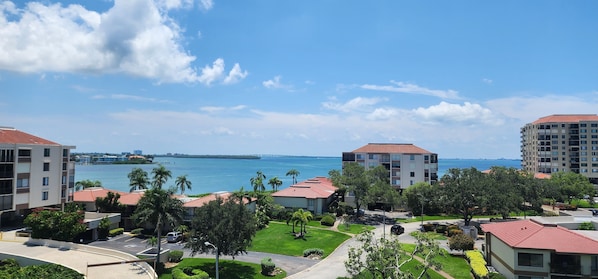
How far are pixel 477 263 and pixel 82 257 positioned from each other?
42842 millimetres

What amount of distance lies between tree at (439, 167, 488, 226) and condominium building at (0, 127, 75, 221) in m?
64.5

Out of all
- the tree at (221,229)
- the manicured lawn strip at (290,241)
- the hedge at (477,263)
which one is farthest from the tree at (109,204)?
the hedge at (477,263)

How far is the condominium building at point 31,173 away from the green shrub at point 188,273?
103 feet

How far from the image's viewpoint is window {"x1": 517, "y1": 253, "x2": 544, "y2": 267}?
3594 centimetres

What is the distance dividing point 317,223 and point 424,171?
147 ft

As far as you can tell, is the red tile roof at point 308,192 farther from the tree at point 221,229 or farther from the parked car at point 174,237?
the tree at point 221,229

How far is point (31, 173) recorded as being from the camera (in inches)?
2256

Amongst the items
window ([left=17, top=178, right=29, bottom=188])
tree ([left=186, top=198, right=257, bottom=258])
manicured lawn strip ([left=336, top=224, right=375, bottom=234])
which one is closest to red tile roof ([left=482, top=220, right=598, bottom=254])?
manicured lawn strip ([left=336, top=224, right=375, bottom=234])

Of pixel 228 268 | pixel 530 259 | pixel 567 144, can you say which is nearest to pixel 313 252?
pixel 228 268

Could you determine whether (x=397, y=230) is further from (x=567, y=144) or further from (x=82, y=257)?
(x=567, y=144)

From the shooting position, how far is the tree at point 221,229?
1551 inches

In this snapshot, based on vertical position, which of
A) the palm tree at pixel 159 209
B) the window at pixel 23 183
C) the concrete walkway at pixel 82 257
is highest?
the window at pixel 23 183

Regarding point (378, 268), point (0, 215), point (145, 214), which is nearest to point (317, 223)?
point (145, 214)

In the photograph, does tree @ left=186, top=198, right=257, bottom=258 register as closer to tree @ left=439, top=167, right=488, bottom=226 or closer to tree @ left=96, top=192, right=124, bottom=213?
tree @ left=96, top=192, right=124, bottom=213
